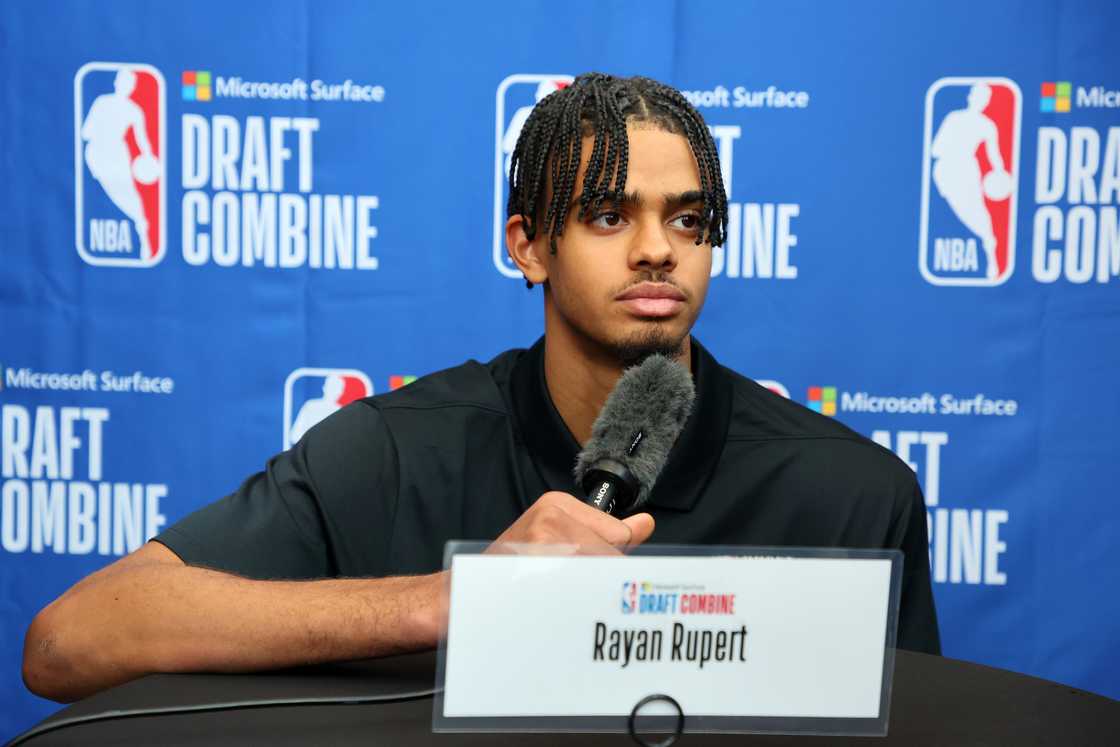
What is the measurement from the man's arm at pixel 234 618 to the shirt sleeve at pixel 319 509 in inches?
5.4

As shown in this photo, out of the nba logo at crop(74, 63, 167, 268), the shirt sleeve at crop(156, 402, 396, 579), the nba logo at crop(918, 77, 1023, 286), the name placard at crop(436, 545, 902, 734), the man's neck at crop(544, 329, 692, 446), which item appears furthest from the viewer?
the nba logo at crop(74, 63, 167, 268)

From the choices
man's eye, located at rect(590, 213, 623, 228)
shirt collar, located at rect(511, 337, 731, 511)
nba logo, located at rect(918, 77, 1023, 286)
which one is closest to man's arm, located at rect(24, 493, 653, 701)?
shirt collar, located at rect(511, 337, 731, 511)

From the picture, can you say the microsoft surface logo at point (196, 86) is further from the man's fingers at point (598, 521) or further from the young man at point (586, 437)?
the man's fingers at point (598, 521)

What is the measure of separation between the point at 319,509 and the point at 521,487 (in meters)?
0.22

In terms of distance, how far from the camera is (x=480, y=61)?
210 cm

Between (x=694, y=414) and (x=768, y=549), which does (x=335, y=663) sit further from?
(x=694, y=414)

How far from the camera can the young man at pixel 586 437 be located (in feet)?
4.07

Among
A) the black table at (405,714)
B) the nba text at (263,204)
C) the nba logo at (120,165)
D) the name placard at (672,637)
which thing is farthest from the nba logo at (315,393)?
the name placard at (672,637)

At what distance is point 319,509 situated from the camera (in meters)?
1.26

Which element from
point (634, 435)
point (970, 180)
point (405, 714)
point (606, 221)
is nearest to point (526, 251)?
point (606, 221)

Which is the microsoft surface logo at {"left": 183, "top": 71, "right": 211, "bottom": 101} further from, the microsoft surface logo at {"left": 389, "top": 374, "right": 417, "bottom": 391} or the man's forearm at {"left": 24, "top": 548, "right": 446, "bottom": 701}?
the man's forearm at {"left": 24, "top": 548, "right": 446, "bottom": 701}

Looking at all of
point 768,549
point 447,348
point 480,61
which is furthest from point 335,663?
point 480,61

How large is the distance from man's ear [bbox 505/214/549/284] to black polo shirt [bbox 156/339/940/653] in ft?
0.44

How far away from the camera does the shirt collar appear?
1.26 meters
